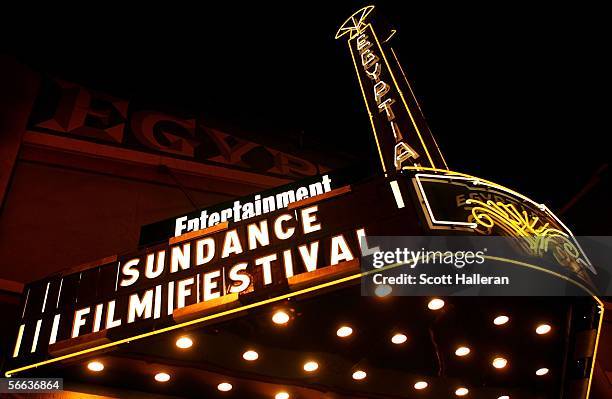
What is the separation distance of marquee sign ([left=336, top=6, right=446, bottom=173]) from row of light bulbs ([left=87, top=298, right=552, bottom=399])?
8.76ft

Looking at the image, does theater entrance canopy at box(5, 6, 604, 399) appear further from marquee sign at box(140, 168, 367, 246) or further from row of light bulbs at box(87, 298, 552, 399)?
marquee sign at box(140, 168, 367, 246)

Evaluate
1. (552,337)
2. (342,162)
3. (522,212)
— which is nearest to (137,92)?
(342,162)

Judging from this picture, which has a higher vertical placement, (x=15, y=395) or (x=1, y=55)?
(x=1, y=55)

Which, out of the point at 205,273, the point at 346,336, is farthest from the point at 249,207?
the point at 346,336

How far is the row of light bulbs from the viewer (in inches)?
297

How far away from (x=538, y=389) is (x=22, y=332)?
794 cm

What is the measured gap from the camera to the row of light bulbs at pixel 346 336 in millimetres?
7551

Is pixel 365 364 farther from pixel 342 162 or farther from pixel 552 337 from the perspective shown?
pixel 342 162

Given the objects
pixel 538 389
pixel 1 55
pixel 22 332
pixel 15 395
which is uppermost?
pixel 1 55

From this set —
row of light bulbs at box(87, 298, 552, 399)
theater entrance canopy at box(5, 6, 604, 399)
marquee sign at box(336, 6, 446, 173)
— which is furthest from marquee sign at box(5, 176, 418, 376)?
marquee sign at box(336, 6, 446, 173)

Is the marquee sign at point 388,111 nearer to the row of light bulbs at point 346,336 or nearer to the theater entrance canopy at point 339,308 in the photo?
the theater entrance canopy at point 339,308

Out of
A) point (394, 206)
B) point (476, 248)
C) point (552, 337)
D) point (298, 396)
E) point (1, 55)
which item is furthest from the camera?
point (1, 55)

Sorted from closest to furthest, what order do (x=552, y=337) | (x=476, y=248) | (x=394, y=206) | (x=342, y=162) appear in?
(x=476, y=248) < (x=394, y=206) < (x=552, y=337) < (x=342, y=162)

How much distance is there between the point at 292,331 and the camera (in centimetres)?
789
